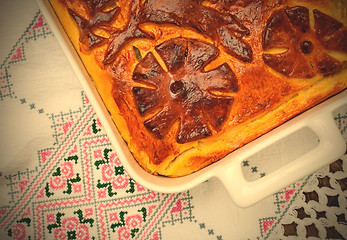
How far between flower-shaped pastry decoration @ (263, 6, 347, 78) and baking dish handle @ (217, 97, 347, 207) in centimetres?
15

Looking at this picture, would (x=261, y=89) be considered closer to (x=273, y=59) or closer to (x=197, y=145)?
(x=273, y=59)

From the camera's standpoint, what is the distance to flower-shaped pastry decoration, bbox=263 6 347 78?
0.81 metres

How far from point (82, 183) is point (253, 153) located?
70 centimetres

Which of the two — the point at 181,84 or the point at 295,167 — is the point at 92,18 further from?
the point at 295,167

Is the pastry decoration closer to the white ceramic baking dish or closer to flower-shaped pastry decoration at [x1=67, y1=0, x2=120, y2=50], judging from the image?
flower-shaped pastry decoration at [x1=67, y1=0, x2=120, y2=50]

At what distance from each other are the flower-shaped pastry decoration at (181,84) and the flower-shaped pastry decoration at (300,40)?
0.52 ft

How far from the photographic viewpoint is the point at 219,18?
0.82m

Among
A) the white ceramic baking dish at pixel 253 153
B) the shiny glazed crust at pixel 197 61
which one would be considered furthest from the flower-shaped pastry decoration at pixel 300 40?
the white ceramic baking dish at pixel 253 153

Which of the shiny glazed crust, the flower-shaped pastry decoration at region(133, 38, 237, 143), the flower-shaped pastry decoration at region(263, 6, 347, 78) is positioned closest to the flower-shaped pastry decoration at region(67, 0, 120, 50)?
the shiny glazed crust

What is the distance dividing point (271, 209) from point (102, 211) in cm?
69

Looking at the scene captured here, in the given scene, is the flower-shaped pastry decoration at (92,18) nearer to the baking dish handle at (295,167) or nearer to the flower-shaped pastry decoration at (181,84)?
the flower-shaped pastry decoration at (181,84)

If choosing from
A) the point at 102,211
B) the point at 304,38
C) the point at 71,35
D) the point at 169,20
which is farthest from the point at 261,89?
the point at 102,211

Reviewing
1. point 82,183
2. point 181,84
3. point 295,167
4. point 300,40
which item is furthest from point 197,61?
point 82,183

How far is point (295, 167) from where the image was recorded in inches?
31.4
